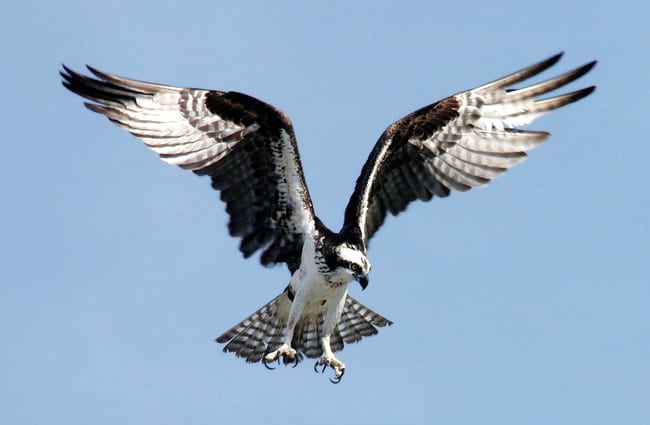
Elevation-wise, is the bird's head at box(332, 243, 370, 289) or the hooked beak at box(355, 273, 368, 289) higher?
the bird's head at box(332, 243, 370, 289)

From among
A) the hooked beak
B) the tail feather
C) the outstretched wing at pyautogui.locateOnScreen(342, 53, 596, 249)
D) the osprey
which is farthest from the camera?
the outstretched wing at pyautogui.locateOnScreen(342, 53, 596, 249)

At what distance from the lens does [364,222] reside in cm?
1480

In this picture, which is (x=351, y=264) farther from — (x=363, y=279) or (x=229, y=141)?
(x=229, y=141)

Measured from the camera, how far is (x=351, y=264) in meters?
13.7

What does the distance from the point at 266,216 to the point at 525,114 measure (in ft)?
10.4

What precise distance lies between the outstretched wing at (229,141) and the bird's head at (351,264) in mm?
882

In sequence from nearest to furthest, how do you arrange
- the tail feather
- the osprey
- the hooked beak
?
the hooked beak
the osprey
the tail feather

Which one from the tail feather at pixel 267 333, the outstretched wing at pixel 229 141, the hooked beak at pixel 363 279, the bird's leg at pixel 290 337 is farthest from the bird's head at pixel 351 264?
the tail feather at pixel 267 333

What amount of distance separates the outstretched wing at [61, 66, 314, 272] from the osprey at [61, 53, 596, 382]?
1 centimetres

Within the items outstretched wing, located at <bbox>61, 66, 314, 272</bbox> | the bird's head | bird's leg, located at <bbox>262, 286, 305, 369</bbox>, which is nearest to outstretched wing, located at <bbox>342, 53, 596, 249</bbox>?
outstretched wing, located at <bbox>61, 66, 314, 272</bbox>

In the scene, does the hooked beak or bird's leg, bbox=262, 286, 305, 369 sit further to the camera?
bird's leg, bbox=262, 286, 305, 369

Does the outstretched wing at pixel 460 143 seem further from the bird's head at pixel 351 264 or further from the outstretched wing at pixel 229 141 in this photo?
the bird's head at pixel 351 264

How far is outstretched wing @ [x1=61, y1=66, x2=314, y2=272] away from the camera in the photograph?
14.2m

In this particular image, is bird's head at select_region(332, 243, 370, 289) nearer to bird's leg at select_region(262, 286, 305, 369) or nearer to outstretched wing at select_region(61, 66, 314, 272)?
bird's leg at select_region(262, 286, 305, 369)
